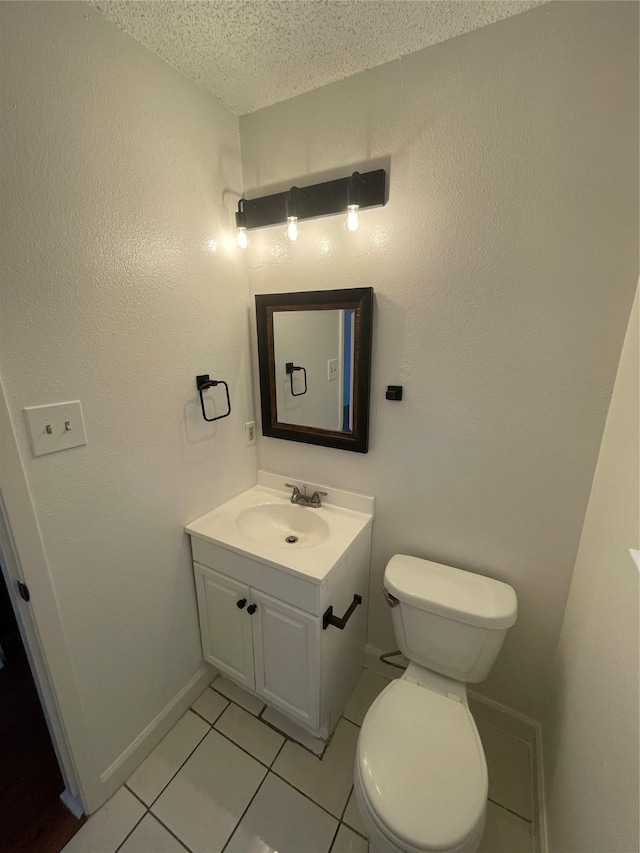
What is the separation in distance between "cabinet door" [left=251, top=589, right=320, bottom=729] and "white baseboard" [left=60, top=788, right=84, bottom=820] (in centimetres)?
67

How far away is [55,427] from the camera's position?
932 mm

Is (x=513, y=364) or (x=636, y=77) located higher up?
(x=636, y=77)

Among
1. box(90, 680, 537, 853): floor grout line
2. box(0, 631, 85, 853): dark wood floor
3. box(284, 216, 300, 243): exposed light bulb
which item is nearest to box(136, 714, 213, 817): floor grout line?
box(90, 680, 537, 853): floor grout line

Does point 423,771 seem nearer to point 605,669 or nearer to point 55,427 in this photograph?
point 605,669

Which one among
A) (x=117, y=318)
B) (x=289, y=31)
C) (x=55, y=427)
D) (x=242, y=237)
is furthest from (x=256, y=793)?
(x=289, y=31)

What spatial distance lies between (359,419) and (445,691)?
3.36 ft

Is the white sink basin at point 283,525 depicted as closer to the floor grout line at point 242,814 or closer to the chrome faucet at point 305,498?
the chrome faucet at point 305,498

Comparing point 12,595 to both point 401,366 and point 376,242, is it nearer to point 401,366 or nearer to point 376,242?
point 401,366

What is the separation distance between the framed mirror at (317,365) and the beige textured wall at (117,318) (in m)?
0.18

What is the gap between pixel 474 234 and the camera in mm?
1090

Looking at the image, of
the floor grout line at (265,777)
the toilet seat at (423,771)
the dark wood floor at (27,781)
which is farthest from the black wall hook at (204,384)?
the dark wood floor at (27,781)

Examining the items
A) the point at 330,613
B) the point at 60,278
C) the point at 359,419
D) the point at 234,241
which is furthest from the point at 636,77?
the point at 330,613

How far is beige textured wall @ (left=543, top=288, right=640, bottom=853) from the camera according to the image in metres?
0.68

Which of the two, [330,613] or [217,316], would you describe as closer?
[330,613]
